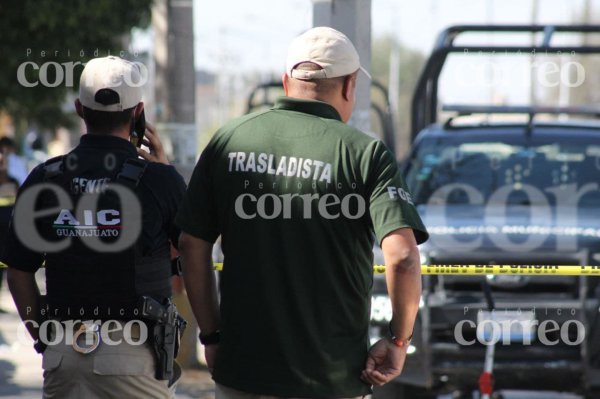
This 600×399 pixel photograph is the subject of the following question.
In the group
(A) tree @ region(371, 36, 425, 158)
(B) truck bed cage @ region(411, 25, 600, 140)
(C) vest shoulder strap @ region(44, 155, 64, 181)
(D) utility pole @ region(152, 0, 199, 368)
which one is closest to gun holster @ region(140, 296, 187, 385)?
(C) vest shoulder strap @ region(44, 155, 64, 181)

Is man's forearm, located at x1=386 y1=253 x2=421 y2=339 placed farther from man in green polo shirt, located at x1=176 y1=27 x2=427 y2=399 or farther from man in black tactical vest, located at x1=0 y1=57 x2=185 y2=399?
man in black tactical vest, located at x1=0 y1=57 x2=185 y2=399

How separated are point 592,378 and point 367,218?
3.58m

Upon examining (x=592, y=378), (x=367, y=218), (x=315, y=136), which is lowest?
(x=592, y=378)

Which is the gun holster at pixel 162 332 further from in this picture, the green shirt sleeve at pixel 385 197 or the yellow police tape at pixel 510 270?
the yellow police tape at pixel 510 270

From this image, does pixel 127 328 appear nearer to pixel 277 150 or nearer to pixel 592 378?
pixel 277 150

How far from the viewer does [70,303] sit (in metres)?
3.79

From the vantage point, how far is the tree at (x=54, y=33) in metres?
14.8

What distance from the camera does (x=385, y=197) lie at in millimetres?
3541

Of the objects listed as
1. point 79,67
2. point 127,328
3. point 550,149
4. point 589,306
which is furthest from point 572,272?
point 79,67

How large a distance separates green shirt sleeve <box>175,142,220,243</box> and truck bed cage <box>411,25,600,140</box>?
4548 mm

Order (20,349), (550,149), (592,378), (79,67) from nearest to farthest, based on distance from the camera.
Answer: (592,378) → (550,149) → (20,349) → (79,67)

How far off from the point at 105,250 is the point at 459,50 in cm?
535

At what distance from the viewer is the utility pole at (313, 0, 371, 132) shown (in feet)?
23.3

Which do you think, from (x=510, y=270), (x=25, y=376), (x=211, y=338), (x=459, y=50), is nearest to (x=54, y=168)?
(x=211, y=338)
